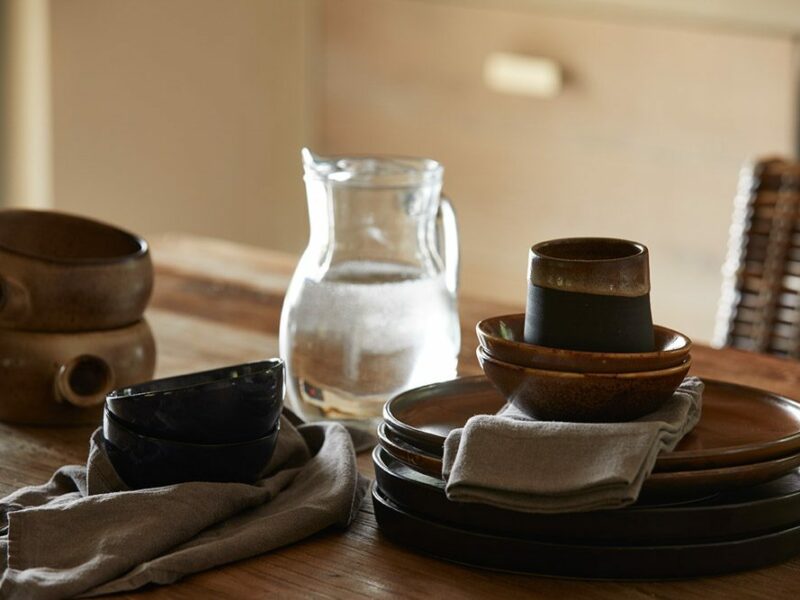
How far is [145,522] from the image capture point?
29.8 inches

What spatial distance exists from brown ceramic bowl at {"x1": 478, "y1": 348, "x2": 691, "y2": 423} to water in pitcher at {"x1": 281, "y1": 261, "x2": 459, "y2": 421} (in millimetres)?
246

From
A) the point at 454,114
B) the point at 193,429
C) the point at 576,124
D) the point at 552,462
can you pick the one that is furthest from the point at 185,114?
the point at 552,462

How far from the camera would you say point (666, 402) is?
80 centimetres

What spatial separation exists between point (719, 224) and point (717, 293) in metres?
0.15

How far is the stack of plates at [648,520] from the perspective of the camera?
0.73m

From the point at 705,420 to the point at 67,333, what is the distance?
538 mm

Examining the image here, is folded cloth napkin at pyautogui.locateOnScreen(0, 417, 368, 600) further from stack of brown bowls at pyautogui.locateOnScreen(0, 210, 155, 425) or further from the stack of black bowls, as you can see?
stack of brown bowls at pyautogui.locateOnScreen(0, 210, 155, 425)

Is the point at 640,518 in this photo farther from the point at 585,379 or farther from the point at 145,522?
the point at 145,522

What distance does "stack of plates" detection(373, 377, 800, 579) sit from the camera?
0.73 meters

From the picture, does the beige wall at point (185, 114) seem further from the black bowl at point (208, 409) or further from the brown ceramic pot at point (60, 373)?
the black bowl at point (208, 409)

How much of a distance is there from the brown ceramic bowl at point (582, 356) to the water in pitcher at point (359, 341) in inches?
8.6

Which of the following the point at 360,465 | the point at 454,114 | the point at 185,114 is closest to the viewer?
the point at 360,465

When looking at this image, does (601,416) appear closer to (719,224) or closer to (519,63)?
(719,224)

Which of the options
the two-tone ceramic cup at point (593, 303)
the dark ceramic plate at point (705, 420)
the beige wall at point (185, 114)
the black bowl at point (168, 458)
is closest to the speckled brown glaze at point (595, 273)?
the two-tone ceramic cup at point (593, 303)
